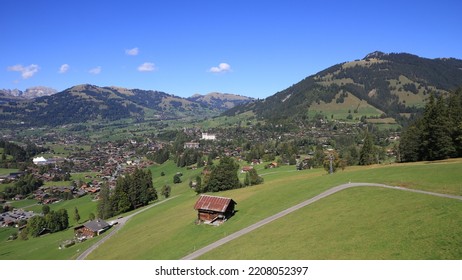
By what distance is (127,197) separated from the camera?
103 m

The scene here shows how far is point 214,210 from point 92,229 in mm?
37236

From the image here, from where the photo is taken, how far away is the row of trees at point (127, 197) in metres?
102

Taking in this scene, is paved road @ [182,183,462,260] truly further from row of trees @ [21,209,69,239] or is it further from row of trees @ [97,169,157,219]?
row of trees @ [21,209,69,239]

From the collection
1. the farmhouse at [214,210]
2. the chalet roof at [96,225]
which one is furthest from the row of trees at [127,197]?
the farmhouse at [214,210]

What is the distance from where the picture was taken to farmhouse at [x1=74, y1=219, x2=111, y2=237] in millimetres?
76206

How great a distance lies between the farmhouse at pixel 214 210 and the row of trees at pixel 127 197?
53.5 meters

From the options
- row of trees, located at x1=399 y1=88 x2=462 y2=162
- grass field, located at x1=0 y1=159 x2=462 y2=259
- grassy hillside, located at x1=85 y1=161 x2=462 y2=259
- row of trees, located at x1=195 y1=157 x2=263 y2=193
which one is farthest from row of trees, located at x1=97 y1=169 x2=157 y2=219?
Answer: row of trees, located at x1=399 y1=88 x2=462 y2=162

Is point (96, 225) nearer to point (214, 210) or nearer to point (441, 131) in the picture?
point (214, 210)

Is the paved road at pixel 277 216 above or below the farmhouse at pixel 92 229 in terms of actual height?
above

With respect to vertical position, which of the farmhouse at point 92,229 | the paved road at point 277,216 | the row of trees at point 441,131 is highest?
the row of trees at point 441,131

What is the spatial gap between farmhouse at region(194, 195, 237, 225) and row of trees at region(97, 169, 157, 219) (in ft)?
176

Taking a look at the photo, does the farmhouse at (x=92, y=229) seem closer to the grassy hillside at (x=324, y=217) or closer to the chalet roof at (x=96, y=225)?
the chalet roof at (x=96, y=225)

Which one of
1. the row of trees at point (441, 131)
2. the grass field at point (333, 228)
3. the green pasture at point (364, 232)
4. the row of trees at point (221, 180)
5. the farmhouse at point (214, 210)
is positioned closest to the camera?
the green pasture at point (364, 232)
